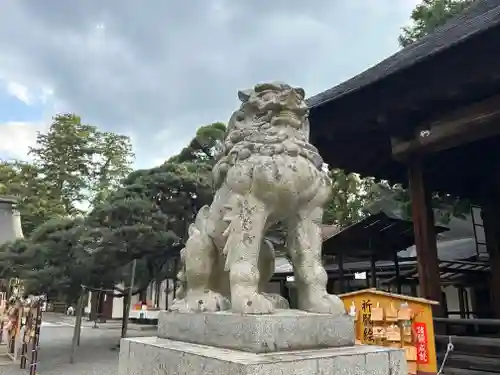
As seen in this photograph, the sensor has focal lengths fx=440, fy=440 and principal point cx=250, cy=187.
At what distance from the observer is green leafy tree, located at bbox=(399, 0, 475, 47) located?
1105 centimetres

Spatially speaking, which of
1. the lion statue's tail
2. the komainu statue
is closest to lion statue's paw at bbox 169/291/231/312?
the komainu statue

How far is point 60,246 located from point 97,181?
46.0 feet

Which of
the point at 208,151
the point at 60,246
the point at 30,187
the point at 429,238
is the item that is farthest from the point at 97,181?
the point at 429,238

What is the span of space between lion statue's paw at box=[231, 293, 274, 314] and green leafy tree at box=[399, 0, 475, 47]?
1041 cm

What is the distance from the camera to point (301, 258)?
7.03 feet

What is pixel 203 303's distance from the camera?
219 centimetres

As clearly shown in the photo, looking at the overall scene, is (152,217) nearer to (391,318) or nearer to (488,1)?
(391,318)

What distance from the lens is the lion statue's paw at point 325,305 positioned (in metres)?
2.03

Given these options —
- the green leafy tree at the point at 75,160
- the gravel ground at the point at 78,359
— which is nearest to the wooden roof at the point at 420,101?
the gravel ground at the point at 78,359

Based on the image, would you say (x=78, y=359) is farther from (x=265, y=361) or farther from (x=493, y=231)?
(x=265, y=361)

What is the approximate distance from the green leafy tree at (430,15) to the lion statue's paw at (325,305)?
10.2 metres

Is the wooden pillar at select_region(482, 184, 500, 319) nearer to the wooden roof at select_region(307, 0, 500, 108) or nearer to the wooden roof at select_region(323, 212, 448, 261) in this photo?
the wooden roof at select_region(323, 212, 448, 261)

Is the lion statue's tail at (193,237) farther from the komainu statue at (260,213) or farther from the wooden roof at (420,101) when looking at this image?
the wooden roof at (420,101)

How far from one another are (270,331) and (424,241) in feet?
13.5
